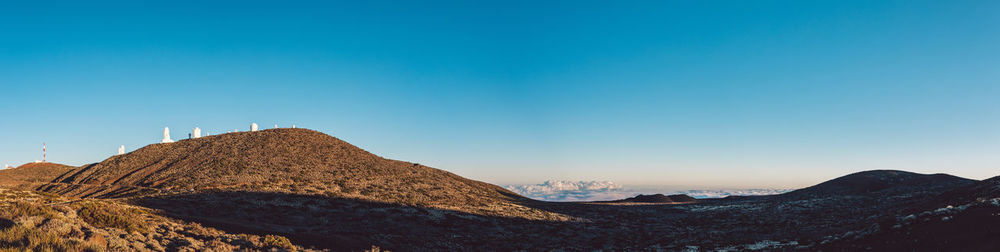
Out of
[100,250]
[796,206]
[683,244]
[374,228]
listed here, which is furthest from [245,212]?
[796,206]

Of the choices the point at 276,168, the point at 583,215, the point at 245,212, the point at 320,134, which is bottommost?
the point at 583,215

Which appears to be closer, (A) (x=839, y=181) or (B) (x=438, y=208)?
(B) (x=438, y=208)

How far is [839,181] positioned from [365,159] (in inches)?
3378

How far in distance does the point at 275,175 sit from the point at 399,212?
26169 mm

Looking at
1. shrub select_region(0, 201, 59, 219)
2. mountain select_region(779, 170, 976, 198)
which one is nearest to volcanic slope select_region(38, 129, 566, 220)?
shrub select_region(0, 201, 59, 219)

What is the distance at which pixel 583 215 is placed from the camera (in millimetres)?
53312

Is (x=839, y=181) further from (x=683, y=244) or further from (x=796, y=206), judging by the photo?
(x=683, y=244)

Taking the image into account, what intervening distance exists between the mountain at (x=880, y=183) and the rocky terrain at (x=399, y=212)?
327 mm

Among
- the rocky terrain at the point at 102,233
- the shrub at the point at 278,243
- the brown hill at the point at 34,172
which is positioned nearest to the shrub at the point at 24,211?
the rocky terrain at the point at 102,233

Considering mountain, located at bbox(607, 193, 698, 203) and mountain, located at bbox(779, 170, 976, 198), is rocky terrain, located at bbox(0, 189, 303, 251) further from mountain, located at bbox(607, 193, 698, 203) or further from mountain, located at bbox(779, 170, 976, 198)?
mountain, located at bbox(607, 193, 698, 203)

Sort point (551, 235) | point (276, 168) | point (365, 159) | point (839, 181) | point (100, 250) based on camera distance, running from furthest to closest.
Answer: point (365, 159) → point (839, 181) → point (276, 168) → point (551, 235) → point (100, 250)

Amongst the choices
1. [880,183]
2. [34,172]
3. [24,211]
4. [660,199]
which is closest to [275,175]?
[24,211]

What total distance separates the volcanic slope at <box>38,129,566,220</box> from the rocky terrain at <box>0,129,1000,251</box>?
1.07 feet

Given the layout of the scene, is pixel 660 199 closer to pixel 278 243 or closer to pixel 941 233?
pixel 941 233
